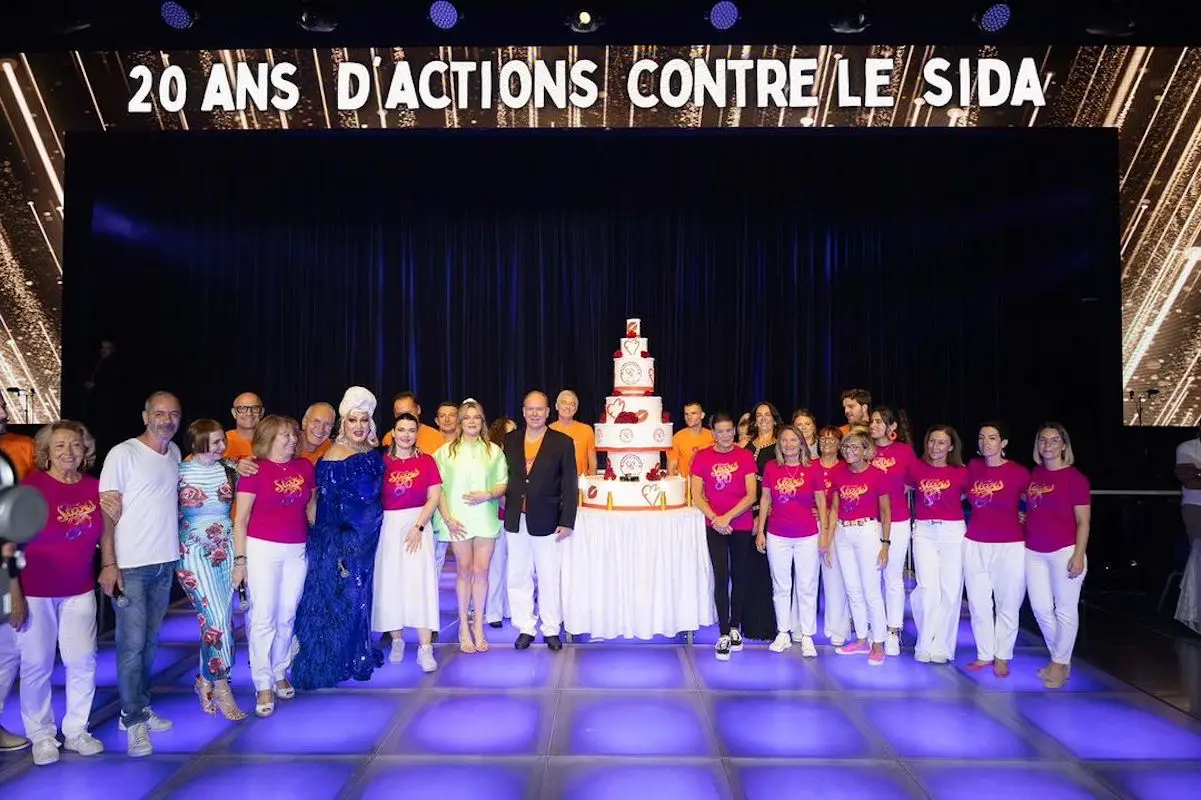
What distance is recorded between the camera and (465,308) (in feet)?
32.5

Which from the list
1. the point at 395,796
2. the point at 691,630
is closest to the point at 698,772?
the point at 395,796

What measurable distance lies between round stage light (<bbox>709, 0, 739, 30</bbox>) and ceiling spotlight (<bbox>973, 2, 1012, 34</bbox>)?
205 centimetres

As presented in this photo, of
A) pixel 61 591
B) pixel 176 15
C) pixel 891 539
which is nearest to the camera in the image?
pixel 61 591

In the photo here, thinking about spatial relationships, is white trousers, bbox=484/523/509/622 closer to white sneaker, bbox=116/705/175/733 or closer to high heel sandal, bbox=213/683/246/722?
high heel sandal, bbox=213/683/246/722

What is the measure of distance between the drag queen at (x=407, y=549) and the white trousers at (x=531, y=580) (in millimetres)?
655

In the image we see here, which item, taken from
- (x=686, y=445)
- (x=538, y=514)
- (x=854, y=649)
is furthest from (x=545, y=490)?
(x=854, y=649)

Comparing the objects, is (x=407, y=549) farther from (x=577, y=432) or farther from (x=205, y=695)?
(x=577, y=432)

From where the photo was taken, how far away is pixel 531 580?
523 cm

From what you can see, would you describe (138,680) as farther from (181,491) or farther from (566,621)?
(566,621)

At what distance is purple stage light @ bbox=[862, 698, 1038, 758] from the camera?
3525mm

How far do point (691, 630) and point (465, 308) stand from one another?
19.5ft

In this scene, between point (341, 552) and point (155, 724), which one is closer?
point (155, 724)

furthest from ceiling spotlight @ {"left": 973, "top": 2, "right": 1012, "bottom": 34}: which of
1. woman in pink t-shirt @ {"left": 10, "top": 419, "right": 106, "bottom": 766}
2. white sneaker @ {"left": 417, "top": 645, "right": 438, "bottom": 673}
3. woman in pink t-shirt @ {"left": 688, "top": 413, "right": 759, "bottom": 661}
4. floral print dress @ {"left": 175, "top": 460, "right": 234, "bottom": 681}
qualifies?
woman in pink t-shirt @ {"left": 10, "top": 419, "right": 106, "bottom": 766}

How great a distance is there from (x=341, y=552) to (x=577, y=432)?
2477 mm
